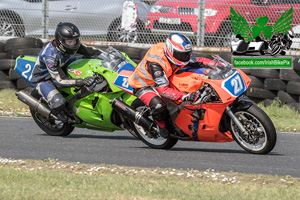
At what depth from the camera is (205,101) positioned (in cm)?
711

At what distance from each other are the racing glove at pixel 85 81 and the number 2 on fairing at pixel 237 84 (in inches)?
79.9

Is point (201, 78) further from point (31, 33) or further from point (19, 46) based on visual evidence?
point (31, 33)

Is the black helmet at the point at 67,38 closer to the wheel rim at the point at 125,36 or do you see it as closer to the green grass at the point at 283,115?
the green grass at the point at 283,115

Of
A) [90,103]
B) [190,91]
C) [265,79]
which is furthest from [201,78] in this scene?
[265,79]

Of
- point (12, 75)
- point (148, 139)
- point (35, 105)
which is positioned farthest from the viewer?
point (12, 75)

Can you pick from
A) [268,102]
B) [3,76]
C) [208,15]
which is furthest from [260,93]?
[3,76]

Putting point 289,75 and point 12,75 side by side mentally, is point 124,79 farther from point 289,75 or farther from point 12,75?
point 12,75

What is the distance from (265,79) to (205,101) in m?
4.37

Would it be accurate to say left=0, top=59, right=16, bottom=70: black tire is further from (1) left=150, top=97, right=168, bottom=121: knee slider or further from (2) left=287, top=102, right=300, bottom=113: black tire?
(1) left=150, top=97, right=168, bottom=121: knee slider

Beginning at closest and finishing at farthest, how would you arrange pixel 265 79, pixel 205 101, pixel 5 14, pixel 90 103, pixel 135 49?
pixel 205 101, pixel 90 103, pixel 265 79, pixel 135 49, pixel 5 14

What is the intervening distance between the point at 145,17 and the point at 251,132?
5.89 metres

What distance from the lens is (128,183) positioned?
5.69 meters

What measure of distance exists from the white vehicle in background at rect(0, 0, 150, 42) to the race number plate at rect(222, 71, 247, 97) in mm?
5730

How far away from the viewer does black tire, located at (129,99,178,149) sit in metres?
7.93
